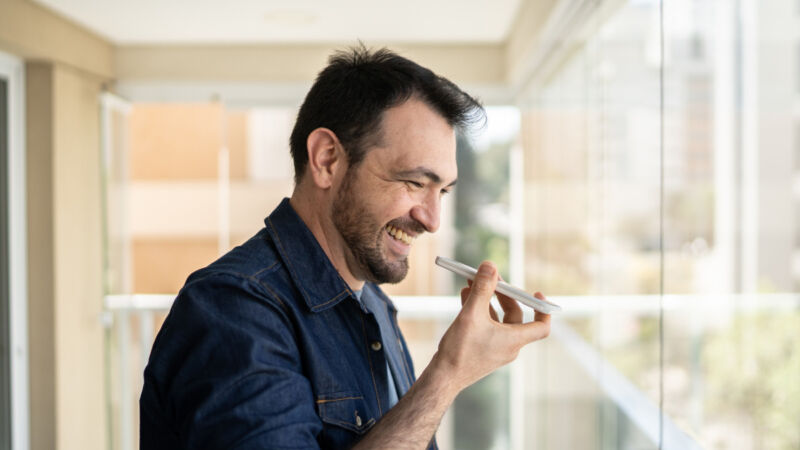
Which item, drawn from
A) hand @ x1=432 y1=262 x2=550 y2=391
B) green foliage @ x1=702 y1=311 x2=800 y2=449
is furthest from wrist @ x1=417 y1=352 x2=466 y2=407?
green foliage @ x1=702 y1=311 x2=800 y2=449

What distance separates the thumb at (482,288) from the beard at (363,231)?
0.42 ft

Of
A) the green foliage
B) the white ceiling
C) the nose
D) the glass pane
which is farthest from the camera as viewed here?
the white ceiling

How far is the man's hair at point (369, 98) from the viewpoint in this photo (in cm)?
97

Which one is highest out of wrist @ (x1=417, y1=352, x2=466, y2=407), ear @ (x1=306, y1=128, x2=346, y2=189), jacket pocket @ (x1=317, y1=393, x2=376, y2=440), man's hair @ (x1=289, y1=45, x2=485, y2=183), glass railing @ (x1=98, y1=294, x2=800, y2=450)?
man's hair @ (x1=289, y1=45, x2=485, y2=183)

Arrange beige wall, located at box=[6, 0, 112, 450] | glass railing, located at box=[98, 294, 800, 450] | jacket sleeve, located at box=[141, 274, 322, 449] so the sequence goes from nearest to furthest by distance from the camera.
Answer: jacket sleeve, located at box=[141, 274, 322, 449] → glass railing, located at box=[98, 294, 800, 450] → beige wall, located at box=[6, 0, 112, 450]

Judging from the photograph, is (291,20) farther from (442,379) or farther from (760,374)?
(442,379)

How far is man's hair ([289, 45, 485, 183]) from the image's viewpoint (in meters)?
0.97

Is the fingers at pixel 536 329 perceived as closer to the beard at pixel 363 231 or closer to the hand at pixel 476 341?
the hand at pixel 476 341

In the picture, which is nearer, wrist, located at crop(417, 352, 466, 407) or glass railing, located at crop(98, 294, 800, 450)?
wrist, located at crop(417, 352, 466, 407)

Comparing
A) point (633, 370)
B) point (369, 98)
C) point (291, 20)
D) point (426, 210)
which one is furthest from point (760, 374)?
point (291, 20)

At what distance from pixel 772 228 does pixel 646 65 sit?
1.77ft

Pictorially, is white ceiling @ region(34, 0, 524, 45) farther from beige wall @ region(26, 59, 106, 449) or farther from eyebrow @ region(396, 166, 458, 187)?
eyebrow @ region(396, 166, 458, 187)

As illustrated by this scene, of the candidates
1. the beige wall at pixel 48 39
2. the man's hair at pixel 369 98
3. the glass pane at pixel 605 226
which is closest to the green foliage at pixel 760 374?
the glass pane at pixel 605 226

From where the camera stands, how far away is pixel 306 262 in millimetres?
959
